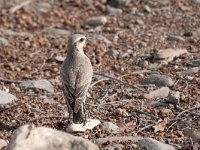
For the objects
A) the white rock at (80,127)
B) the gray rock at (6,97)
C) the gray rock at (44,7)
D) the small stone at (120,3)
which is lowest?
the white rock at (80,127)

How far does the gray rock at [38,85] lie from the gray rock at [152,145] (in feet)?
7.61

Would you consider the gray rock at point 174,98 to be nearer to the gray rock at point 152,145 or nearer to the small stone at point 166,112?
the small stone at point 166,112

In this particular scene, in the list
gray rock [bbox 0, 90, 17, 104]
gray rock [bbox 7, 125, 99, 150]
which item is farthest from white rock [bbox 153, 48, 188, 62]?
gray rock [bbox 7, 125, 99, 150]

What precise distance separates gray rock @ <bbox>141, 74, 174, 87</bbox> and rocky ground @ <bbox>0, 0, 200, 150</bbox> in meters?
0.02

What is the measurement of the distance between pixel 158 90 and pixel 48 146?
2.90 meters

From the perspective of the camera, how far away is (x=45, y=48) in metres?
11.8

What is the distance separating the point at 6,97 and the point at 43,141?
2.43m

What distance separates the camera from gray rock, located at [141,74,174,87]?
9.51 m

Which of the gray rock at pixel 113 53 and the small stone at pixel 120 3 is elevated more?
the small stone at pixel 120 3

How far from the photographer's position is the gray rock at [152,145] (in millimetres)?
7467

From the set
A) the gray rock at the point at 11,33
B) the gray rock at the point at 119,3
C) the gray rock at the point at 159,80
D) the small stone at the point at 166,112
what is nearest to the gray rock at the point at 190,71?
the gray rock at the point at 159,80

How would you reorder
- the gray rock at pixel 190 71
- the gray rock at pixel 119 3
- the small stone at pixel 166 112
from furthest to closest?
the gray rock at pixel 119 3, the gray rock at pixel 190 71, the small stone at pixel 166 112

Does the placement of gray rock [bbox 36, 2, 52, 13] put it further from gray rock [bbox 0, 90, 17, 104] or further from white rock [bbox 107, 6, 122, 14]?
gray rock [bbox 0, 90, 17, 104]

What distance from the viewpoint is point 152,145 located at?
295 inches
